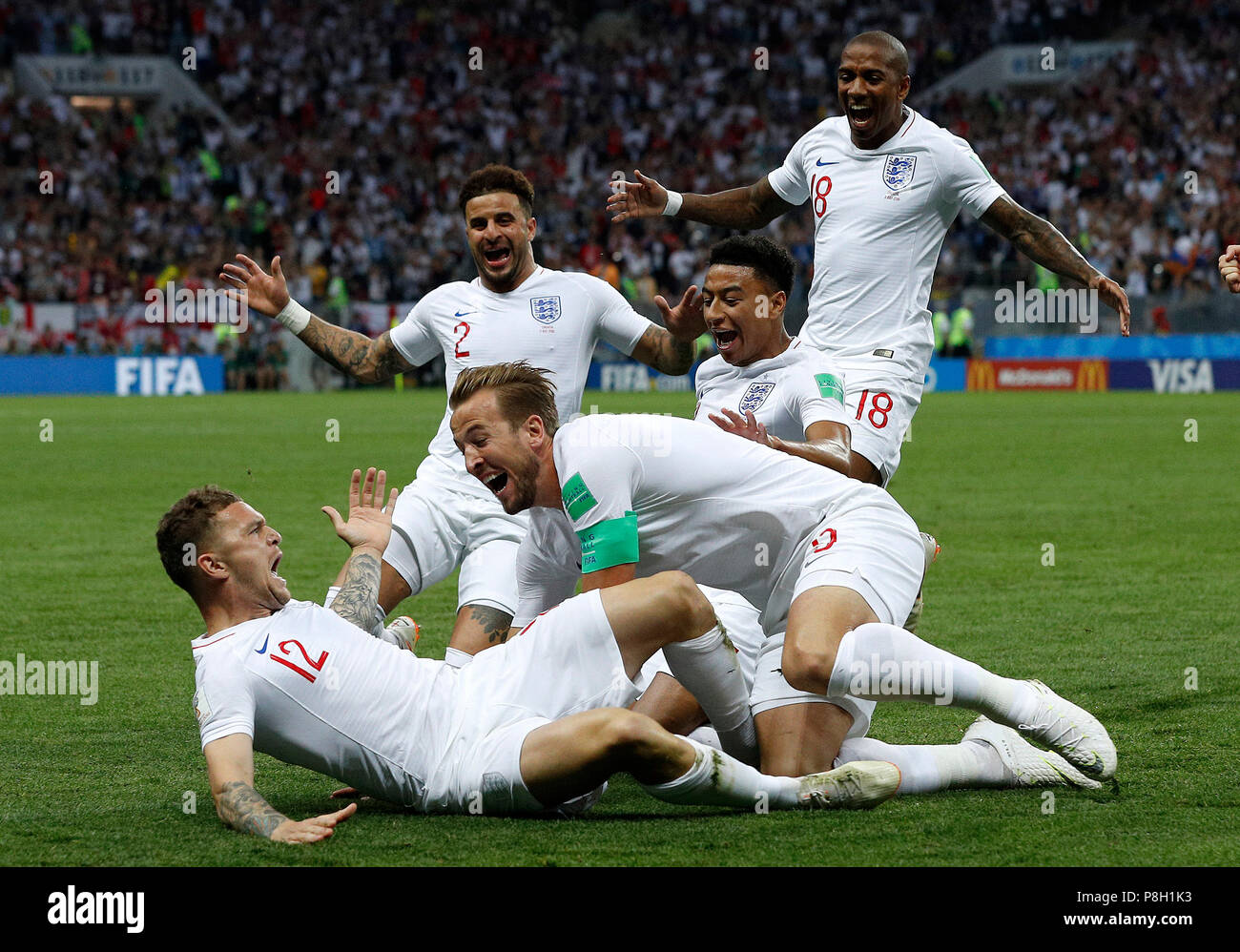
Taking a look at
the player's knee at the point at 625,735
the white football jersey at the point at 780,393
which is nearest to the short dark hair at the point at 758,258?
the white football jersey at the point at 780,393

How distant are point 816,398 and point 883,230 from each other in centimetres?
120

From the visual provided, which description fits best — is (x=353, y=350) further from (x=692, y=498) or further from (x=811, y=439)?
(x=692, y=498)

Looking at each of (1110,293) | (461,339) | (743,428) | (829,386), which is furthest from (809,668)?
(461,339)

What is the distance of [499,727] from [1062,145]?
3319 centimetres

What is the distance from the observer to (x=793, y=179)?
23.5 ft

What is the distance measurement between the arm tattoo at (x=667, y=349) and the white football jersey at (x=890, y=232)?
1.87 feet

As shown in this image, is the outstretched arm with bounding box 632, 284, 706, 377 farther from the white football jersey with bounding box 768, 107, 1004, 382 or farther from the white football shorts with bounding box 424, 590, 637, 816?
the white football shorts with bounding box 424, 590, 637, 816

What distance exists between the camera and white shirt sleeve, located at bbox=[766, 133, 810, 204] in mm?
7121

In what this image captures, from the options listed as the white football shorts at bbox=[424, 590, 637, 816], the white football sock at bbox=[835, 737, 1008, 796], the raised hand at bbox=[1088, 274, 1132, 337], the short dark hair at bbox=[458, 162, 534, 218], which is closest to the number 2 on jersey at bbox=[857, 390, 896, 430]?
the raised hand at bbox=[1088, 274, 1132, 337]

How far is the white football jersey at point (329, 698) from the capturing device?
4.41 m

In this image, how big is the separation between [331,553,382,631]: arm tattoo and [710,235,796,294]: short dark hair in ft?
6.00

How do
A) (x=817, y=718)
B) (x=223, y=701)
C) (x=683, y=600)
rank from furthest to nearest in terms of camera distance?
(x=817, y=718), (x=683, y=600), (x=223, y=701)

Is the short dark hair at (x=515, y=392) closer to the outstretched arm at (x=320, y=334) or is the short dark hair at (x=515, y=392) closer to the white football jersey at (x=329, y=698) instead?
the white football jersey at (x=329, y=698)

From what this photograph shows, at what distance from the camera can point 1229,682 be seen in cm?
648
